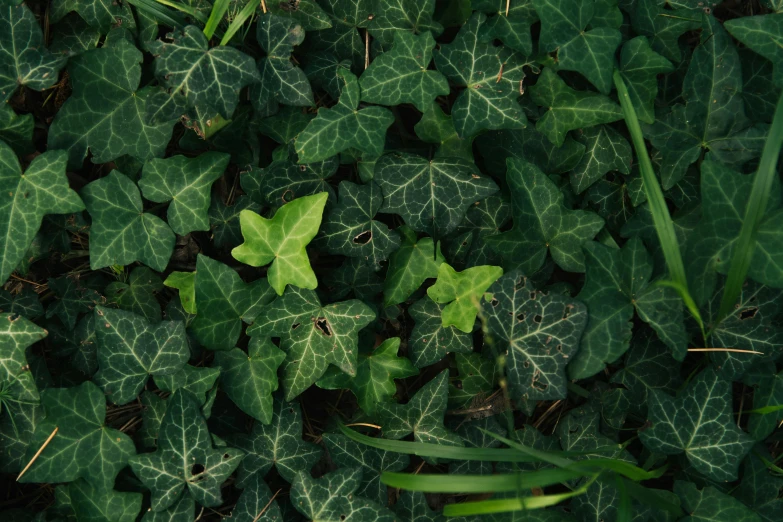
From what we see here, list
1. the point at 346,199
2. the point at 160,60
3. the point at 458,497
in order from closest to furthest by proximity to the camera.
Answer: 1. the point at 160,60
2. the point at 346,199
3. the point at 458,497

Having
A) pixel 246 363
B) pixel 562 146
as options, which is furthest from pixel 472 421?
pixel 562 146

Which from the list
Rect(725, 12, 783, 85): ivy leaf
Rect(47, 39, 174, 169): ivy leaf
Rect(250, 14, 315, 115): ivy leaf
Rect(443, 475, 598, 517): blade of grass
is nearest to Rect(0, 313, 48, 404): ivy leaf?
Rect(47, 39, 174, 169): ivy leaf

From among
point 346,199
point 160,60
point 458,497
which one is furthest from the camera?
point 458,497

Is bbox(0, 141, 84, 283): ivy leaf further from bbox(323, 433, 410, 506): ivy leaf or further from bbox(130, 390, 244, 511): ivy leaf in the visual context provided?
bbox(323, 433, 410, 506): ivy leaf

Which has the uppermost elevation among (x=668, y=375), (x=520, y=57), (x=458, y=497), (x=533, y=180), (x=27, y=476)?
(x=520, y=57)

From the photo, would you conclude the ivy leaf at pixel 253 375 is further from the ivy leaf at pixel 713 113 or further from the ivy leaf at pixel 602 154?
the ivy leaf at pixel 713 113

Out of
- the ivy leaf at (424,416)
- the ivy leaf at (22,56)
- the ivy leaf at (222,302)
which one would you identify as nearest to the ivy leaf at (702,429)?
the ivy leaf at (424,416)

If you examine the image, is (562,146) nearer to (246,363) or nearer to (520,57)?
(520,57)

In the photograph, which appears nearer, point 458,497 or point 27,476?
point 27,476
